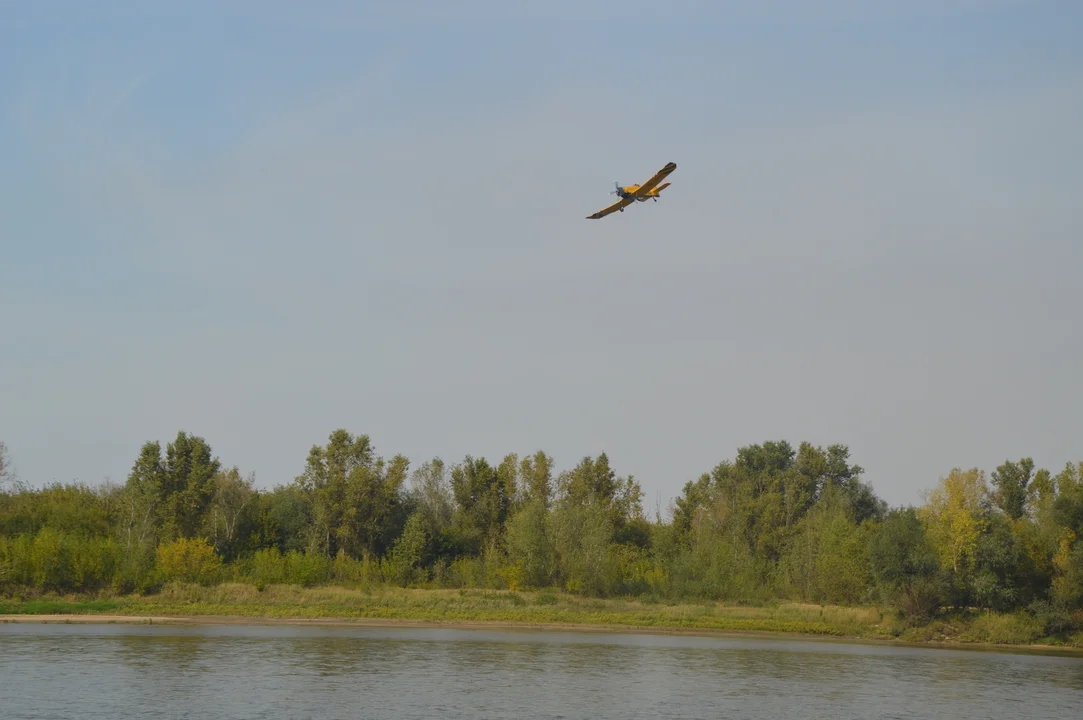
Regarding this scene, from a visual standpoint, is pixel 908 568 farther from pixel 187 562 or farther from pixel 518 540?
pixel 187 562

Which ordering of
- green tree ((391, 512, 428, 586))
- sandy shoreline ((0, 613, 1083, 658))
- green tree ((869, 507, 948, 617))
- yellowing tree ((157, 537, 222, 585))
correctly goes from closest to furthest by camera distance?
sandy shoreline ((0, 613, 1083, 658)) → green tree ((869, 507, 948, 617)) → yellowing tree ((157, 537, 222, 585)) → green tree ((391, 512, 428, 586))

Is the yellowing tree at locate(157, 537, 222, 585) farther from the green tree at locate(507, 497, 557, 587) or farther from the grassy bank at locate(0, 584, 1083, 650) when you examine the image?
the green tree at locate(507, 497, 557, 587)

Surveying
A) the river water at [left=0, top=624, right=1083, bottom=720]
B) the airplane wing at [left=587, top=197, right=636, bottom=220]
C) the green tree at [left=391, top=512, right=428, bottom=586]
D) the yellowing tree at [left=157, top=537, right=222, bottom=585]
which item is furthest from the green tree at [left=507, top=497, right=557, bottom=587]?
the airplane wing at [left=587, top=197, right=636, bottom=220]

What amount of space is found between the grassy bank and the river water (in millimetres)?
7226

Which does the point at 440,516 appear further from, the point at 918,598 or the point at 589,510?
the point at 918,598

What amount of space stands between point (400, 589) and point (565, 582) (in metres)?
13.6

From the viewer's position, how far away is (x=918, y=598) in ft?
237

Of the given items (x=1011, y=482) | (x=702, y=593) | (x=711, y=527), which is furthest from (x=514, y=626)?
(x=1011, y=482)

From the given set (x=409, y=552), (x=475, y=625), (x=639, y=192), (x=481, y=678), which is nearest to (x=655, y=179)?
(x=639, y=192)

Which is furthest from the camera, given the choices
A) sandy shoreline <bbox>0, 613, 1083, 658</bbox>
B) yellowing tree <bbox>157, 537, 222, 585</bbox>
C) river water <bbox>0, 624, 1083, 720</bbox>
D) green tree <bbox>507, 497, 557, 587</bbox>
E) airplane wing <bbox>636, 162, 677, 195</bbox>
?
green tree <bbox>507, 497, 557, 587</bbox>

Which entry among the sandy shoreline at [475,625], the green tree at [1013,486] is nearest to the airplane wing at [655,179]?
the sandy shoreline at [475,625]

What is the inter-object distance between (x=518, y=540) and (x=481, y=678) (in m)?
41.4

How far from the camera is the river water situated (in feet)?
117

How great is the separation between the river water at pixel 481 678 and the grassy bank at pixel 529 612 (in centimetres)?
723
